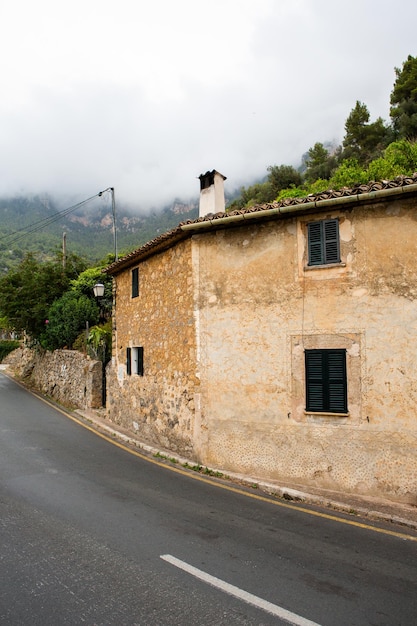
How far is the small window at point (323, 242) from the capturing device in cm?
887

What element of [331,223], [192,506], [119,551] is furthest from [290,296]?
[119,551]

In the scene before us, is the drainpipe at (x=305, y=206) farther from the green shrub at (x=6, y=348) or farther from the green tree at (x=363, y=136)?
the green shrub at (x=6, y=348)

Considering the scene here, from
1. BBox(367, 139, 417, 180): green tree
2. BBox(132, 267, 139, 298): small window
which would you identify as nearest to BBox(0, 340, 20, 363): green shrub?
BBox(132, 267, 139, 298): small window

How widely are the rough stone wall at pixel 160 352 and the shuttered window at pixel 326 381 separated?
2.90m

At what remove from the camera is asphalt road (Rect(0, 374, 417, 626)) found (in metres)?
4.34

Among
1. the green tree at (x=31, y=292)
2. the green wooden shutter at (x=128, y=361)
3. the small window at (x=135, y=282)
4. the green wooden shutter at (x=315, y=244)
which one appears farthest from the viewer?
the green tree at (x=31, y=292)

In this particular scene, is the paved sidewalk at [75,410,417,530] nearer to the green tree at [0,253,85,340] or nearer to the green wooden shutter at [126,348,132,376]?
the green wooden shutter at [126,348,132,376]

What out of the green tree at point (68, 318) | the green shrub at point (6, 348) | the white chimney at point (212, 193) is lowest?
the green shrub at point (6, 348)

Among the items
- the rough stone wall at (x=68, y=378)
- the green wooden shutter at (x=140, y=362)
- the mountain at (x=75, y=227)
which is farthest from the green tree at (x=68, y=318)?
the mountain at (x=75, y=227)

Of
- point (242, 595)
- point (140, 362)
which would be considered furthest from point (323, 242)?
point (140, 362)

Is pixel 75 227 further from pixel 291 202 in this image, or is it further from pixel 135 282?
pixel 291 202

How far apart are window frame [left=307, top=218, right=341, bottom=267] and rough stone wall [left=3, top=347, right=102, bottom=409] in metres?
11.9

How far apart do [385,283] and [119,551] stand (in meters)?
6.53

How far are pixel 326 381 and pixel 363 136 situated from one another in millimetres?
44584
